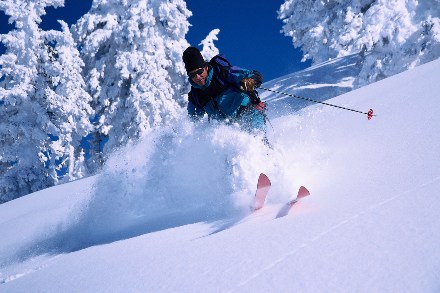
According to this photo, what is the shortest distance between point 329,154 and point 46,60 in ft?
53.8

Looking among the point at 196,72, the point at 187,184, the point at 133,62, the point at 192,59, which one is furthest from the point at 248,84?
the point at 133,62

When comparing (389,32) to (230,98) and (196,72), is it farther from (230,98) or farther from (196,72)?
(196,72)

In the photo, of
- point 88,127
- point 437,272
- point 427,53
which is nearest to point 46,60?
point 88,127

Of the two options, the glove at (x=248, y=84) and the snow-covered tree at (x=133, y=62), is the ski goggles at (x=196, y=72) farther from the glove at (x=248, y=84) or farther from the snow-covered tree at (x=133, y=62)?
the snow-covered tree at (x=133, y=62)

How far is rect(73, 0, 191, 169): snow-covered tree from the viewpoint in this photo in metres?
17.4

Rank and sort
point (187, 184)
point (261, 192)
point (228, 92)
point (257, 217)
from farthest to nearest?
1. point (187, 184)
2. point (228, 92)
3. point (261, 192)
4. point (257, 217)

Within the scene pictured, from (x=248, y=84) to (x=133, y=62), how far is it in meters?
14.1

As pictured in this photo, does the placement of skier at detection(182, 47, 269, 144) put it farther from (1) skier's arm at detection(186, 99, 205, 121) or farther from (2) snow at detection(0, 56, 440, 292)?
(2) snow at detection(0, 56, 440, 292)

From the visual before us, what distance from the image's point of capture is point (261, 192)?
3777mm

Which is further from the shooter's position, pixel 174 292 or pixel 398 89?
pixel 398 89

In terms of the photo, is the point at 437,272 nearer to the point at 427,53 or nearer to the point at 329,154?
the point at 329,154

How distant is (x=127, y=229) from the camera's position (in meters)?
4.58

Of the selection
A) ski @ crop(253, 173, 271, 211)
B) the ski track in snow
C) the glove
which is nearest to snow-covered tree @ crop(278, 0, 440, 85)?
the glove

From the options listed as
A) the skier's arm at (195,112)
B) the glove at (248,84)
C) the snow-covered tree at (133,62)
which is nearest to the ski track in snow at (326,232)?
the glove at (248,84)
